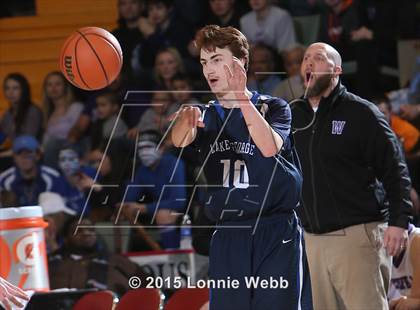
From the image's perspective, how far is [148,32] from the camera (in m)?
10.8

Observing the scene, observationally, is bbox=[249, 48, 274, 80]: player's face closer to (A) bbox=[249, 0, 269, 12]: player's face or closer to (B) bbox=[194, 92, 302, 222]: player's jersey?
(A) bbox=[249, 0, 269, 12]: player's face

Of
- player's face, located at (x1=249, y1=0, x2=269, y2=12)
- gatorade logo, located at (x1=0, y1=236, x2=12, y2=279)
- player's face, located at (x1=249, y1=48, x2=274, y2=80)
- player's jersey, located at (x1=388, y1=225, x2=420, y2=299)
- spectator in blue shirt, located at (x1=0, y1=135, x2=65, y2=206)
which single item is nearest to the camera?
player's jersey, located at (x1=388, y1=225, x2=420, y2=299)

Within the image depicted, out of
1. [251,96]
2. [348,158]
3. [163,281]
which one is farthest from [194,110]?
[163,281]

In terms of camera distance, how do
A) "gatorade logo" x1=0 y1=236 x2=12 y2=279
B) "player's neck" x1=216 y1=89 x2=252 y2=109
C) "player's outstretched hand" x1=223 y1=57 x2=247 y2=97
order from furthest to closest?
"gatorade logo" x1=0 y1=236 x2=12 y2=279
"player's neck" x1=216 y1=89 x2=252 y2=109
"player's outstretched hand" x1=223 y1=57 x2=247 y2=97

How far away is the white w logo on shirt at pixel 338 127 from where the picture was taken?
6355mm

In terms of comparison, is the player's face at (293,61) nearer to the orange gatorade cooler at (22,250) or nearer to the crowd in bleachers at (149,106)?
the crowd in bleachers at (149,106)

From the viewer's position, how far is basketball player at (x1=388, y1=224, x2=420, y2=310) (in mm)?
6340

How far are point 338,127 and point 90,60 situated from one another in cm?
164

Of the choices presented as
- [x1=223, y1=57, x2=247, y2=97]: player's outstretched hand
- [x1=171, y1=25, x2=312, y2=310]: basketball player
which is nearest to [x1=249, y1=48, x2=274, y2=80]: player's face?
[x1=171, y1=25, x2=312, y2=310]: basketball player

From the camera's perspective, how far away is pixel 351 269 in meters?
6.28

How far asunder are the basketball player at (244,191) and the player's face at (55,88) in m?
5.73

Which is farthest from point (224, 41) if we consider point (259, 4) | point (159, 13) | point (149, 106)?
point (159, 13)

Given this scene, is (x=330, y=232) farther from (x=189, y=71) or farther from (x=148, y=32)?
(x=148, y=32)

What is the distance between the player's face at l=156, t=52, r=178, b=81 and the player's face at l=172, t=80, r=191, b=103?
187mm
